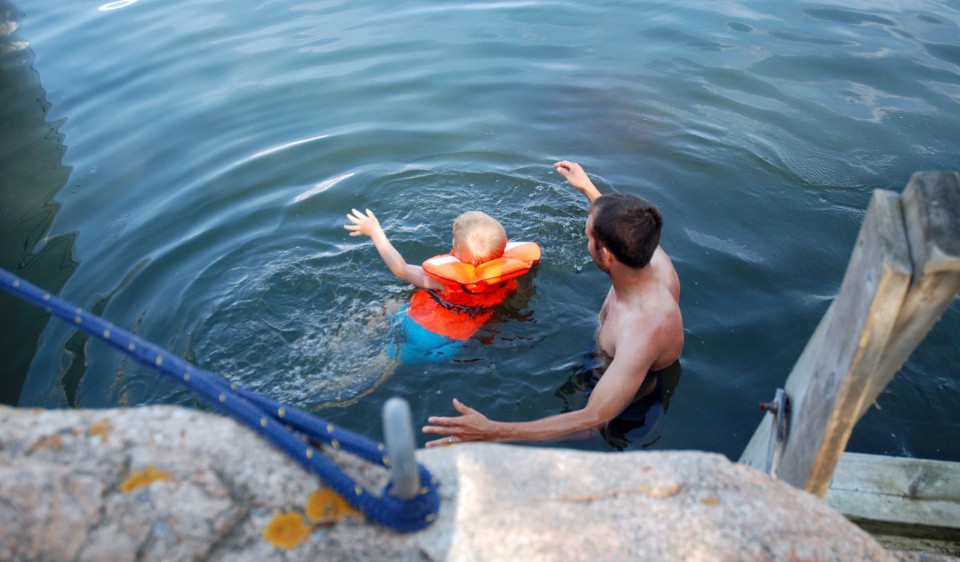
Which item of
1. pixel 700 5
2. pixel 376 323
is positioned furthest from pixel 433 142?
pixel 700 5

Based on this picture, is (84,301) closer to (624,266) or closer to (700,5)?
(624,266)

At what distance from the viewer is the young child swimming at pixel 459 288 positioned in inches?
171

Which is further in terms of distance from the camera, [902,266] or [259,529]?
[902,266]

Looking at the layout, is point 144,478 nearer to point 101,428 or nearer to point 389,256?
point 101,428

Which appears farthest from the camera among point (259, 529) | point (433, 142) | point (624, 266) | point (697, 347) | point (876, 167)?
point (433, 142)

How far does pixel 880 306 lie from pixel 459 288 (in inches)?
115

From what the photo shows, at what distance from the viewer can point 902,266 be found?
1763mm

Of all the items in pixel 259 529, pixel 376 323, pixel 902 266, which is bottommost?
pixel 376 323

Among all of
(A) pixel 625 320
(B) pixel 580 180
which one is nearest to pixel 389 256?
(B) pixel 580 180

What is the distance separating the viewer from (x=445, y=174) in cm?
628

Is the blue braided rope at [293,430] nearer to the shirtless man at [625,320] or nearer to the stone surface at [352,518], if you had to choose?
the stone surface at [352,518]

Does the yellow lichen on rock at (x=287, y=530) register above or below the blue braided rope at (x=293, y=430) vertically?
below

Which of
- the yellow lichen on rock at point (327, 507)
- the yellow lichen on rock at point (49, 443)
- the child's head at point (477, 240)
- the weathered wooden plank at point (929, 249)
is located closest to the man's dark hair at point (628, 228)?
the child's head at point (477, 240)

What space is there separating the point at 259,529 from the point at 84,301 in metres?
4.13
